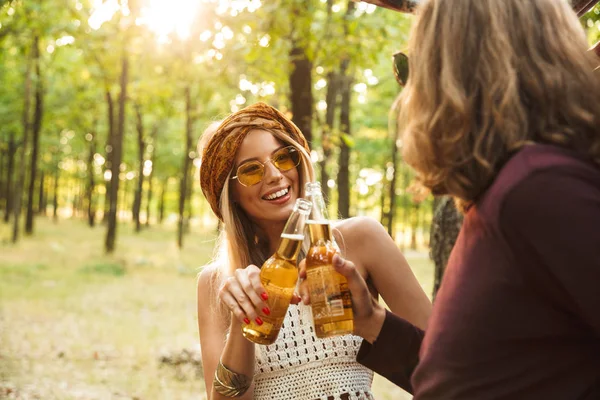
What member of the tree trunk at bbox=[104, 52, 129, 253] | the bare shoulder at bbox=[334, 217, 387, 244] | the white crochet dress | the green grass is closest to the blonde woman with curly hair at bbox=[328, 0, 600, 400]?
the white crochet dress

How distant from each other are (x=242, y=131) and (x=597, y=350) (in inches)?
76.4

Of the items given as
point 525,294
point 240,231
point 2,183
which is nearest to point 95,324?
point 240,231

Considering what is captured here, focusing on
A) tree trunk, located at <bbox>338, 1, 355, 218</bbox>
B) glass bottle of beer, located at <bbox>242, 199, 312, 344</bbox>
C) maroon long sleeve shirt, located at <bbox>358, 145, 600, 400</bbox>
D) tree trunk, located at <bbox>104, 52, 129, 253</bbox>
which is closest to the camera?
maroon long sleeve shirt, located at <bbox>358, 145, 600, 400</bbox>

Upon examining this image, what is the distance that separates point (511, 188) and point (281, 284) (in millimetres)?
1097

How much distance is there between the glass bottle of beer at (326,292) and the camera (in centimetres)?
199

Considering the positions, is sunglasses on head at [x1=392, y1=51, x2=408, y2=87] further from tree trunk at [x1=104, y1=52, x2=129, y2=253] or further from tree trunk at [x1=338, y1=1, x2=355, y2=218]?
tree trunk at [x1=104, y1=52, x2=129, y2=253]

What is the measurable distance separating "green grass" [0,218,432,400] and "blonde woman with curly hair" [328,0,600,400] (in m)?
2.68

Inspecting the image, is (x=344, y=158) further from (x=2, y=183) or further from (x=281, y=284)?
(x=2, y=183)

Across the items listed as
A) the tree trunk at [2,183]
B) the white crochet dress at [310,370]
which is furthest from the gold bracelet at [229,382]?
the tree trunk at [2,183]

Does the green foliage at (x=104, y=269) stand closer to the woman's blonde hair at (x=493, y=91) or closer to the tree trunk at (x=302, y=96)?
the tree trunk at (x=302, y=96)

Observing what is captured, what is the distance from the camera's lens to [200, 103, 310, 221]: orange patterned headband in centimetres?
298

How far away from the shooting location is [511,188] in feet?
4.34

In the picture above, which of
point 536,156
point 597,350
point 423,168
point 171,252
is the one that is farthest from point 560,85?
point 171,252

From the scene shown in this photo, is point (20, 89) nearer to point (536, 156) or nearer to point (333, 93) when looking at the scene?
point (333, 93)
